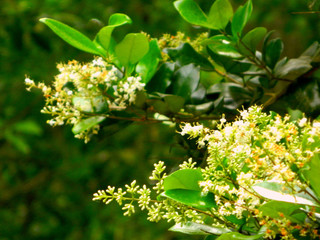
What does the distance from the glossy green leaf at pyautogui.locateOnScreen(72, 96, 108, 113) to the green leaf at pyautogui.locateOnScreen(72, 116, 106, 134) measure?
0.02 meters

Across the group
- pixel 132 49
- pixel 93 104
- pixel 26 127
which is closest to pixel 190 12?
pixel 132 49

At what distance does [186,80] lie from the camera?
854 millimetres

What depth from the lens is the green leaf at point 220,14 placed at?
85 centimetres

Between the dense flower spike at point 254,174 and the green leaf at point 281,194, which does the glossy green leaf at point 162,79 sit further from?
the green leaf at point 281,194

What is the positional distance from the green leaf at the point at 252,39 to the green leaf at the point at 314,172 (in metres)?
0.42

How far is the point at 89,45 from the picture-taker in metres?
0.78

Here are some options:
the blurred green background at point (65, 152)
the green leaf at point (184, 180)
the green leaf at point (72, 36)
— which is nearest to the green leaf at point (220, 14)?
the green leaf at point (72, 36)

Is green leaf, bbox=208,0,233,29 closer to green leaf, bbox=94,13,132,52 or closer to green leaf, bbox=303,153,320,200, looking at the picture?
green leaf, bbox=94,13,132,52

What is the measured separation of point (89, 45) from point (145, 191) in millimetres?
326

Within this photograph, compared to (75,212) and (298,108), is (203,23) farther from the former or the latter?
(75,212)

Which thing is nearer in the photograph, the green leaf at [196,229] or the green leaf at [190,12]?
the green leaf at [196,229]

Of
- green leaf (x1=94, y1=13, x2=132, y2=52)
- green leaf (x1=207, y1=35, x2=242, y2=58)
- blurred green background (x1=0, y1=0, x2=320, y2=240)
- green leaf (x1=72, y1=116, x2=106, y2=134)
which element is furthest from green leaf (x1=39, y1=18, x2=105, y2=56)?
blurred green background (x1=0, y1=0, x2=320, y2=240)

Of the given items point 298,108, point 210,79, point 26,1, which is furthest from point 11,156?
point 298,108

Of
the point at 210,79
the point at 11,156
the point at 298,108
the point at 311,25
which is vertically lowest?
the point at 298,108
